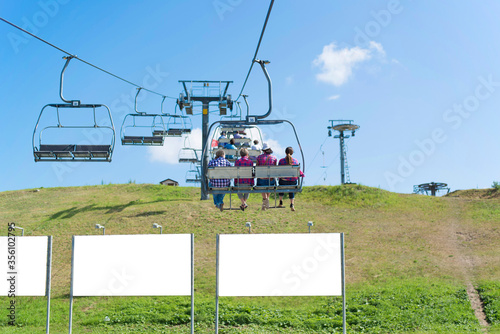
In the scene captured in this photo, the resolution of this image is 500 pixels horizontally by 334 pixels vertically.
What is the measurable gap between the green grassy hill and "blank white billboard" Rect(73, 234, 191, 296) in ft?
14.3

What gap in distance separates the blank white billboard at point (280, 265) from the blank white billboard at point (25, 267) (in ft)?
15.3

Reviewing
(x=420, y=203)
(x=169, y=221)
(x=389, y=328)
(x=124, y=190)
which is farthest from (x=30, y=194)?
(x=389, y=328)

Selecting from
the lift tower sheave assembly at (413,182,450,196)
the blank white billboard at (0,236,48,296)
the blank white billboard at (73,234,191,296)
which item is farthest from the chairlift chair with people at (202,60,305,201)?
the lift tower sheave assembly at (413,182,450,196)

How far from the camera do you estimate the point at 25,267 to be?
38.9 ft

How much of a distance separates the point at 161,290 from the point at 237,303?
749 cm

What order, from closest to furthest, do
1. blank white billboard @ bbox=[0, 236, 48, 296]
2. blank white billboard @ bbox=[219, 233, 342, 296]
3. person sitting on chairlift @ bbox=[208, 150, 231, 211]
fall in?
blank white billboard @ bbox=[219, 233, 342, 296] → blank white billboard @ bbox=[0, 236, 48, 296] → person sitting on chairlift @ bbox=[208, 150, 231, 211]

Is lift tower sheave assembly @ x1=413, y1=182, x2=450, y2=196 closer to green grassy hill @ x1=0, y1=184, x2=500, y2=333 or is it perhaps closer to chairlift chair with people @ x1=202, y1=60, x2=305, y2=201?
green grassy hill @ x1=0, y1=184, x2=500, y2=333

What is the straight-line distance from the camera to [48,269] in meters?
11.2

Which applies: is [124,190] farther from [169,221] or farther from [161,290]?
[161,290]

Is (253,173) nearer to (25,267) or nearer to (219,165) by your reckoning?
(219,165)

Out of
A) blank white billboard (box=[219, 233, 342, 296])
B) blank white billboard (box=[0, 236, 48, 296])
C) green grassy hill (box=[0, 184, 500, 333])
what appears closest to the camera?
blank white billboard (box=[219, 233, 342, 296])

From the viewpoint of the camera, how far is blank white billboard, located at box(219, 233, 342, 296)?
35.8 ft

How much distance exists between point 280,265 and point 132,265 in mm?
3562

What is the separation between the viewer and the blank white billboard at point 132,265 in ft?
36.6
